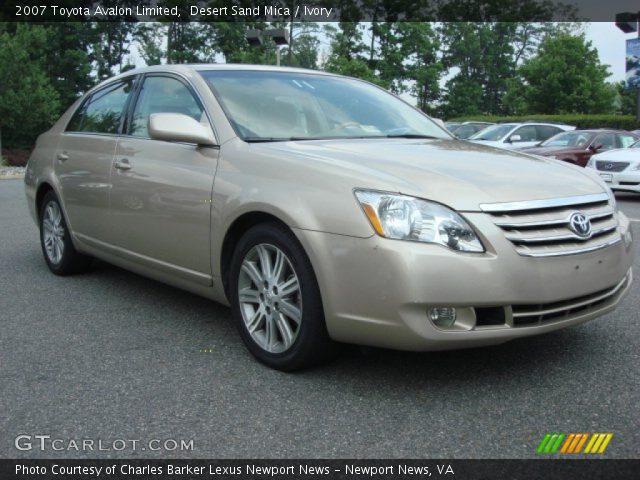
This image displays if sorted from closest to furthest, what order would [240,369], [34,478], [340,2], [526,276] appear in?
[34,478] < [526,276] < [240,369] < [340,2]

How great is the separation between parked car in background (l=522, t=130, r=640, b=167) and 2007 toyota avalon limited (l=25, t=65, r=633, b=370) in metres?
11.7

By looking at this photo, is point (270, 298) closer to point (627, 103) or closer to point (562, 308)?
Result: point (562, 308)

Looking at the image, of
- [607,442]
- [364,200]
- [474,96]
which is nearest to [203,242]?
[364,200]

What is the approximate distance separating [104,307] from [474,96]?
205 feet

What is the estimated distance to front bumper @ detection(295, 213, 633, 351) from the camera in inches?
114

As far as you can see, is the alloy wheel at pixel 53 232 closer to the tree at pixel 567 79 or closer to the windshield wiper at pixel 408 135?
the windshield wiper at pixel 408 135

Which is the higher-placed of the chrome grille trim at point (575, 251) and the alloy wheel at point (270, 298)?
the chrome grille trim at point (575, 251)

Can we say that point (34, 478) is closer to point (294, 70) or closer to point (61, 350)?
point (61, 350)

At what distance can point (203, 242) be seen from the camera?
384 centimetres

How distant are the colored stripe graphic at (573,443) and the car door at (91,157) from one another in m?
3.18

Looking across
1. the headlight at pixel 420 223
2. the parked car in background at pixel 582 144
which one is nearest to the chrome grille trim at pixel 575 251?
the headlight at pixel 420 223

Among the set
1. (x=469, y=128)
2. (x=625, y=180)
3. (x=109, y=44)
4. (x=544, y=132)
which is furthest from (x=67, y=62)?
(x=625, y=180)

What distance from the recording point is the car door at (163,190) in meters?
3.88

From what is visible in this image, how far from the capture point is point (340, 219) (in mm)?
3078
